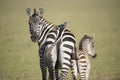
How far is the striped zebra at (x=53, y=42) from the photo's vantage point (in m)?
11.5

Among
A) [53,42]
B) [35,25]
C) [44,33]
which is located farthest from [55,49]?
[35,25]

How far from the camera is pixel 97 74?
51.7 feet

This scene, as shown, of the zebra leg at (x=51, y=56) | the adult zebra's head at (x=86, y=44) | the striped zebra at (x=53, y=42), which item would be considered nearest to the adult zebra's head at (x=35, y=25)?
the striped zebra at (x=53, y=42)

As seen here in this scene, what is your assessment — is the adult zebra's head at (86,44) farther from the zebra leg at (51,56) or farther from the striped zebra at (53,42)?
the zebra leg at (51,56)

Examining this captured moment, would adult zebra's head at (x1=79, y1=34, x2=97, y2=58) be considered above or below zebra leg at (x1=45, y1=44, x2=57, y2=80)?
above

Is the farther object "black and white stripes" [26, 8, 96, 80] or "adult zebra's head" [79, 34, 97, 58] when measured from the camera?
"adult zebra's head" [79, 34, 97, 58]

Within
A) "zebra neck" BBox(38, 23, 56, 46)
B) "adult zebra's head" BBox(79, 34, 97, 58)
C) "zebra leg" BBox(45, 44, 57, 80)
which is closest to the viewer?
"zebra leg" BBox(45, 44, 57, 80)

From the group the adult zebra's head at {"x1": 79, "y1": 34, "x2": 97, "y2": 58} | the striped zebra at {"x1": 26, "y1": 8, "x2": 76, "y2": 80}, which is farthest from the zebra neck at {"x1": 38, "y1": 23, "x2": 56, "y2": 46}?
the adult zebra's head at {"x1": 79, "y1": 34, "x2": 97, "y2": 58}

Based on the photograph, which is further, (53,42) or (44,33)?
(44,33)

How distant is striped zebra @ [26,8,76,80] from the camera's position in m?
11.5

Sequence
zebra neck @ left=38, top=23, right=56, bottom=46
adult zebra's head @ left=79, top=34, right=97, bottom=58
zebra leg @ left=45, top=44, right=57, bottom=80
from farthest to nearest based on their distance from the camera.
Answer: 1. adult zebra's head @ left=79, top=34, right=97, bottom=58
2. zebra neck @ left=38, top=23, right=56, bottom=46
3. zebra leg @ left=45, top=44, right=57, bottom=80

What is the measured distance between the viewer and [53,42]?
11.5 m

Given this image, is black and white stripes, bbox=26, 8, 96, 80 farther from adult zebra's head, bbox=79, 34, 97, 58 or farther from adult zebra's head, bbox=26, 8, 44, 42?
adult zebra's head, bbox=79, 34, 97, 58

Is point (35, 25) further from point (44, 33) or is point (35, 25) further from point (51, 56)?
point (51, 56)
